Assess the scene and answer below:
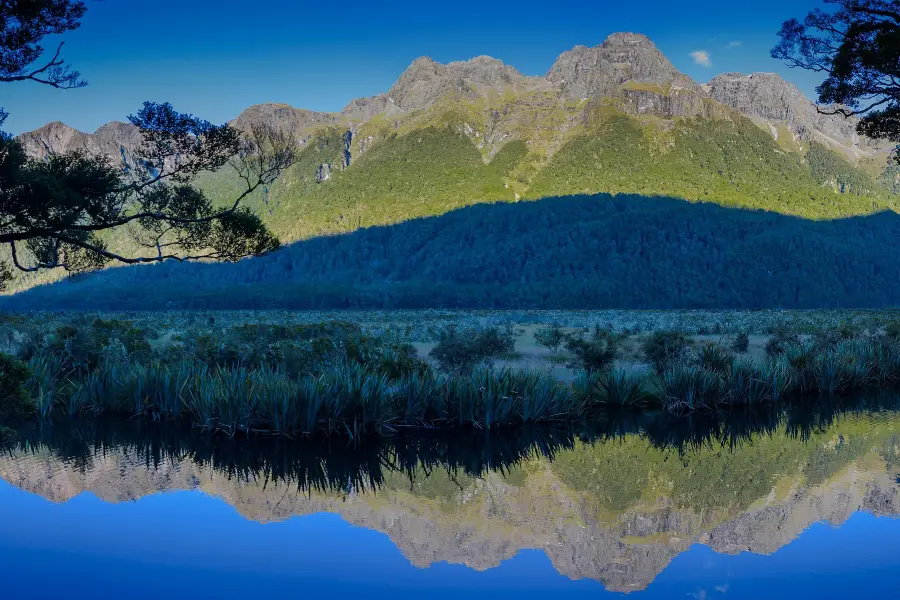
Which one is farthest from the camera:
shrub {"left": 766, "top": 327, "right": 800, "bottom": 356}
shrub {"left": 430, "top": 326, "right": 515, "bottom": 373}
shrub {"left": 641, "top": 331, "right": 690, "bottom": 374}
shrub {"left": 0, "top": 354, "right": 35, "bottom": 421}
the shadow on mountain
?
the shadow on mountain

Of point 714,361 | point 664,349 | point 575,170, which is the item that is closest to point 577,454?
point 714,361

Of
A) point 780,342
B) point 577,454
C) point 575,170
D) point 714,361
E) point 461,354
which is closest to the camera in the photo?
point 577,454

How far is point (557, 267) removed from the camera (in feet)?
430

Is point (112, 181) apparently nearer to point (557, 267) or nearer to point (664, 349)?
point (664, 349)

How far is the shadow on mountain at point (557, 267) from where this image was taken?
12312cm

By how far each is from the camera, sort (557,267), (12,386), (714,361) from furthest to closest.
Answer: (557,267), (714,361), (12,386)

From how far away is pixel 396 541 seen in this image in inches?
253

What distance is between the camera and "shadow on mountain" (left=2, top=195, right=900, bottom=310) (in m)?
123

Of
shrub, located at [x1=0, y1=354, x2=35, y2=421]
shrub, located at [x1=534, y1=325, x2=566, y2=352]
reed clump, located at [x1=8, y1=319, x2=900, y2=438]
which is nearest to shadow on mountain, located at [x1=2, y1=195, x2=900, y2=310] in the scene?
shrub, located at [x1=534, y1=325, x2=566, y2=352]

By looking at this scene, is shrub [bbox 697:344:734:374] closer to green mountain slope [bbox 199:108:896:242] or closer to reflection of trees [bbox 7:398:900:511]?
reflection of trees [bbox 7:398:900:511]

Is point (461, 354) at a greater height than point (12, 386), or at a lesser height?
lesser

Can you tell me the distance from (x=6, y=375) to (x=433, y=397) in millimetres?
5941

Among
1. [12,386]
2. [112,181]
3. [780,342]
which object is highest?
[112,181]

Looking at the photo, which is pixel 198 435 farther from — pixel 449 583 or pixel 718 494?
pixel 718 494
